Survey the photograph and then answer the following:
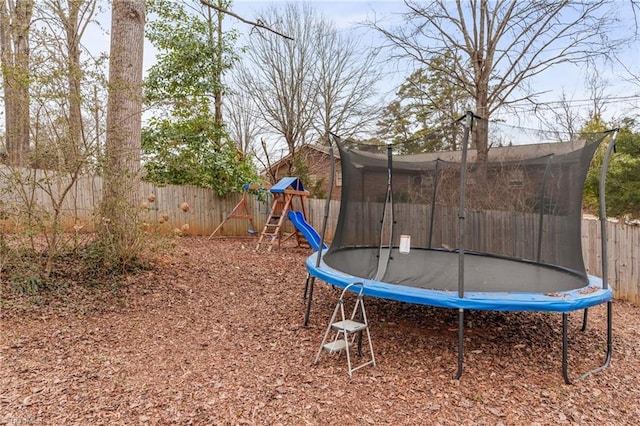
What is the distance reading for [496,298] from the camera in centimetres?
257

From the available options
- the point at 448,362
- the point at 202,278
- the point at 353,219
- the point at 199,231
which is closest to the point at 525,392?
the point at 448,362

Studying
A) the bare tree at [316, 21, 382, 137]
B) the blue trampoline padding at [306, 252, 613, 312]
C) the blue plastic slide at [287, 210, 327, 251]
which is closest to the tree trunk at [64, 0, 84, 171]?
the blue trampoline padding at [306, 252, 613, 312]

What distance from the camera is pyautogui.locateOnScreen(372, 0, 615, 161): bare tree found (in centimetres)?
674

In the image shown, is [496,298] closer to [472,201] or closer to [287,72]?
[472,201]

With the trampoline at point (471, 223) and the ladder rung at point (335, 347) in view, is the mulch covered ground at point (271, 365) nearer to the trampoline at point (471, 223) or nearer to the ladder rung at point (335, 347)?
the ladder rung at point (335, 347)

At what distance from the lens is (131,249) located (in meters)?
3.99

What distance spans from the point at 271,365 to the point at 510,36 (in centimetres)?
757

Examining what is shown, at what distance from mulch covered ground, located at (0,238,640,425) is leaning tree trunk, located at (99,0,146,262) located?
0.57 m

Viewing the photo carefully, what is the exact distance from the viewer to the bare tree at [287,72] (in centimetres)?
1085

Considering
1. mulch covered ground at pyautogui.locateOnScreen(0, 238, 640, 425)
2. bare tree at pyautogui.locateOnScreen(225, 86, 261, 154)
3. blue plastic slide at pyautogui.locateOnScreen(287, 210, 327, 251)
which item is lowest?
mulch covered ground at pyautogui.locateOnScreen(0, 238, 640, 425)

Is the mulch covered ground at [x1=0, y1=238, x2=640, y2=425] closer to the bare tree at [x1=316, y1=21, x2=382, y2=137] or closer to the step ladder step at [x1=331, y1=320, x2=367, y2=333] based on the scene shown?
the step ladder step at [x1=331, y1=320, x2=367, y2=333]

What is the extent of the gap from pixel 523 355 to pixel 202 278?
340cm

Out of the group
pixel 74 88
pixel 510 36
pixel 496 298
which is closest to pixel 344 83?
pixel 510 36

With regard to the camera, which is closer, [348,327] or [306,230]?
[348,327]
